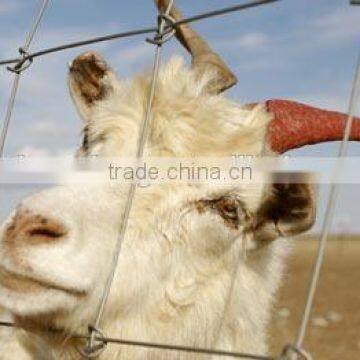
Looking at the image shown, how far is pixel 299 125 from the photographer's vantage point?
10.8 ft

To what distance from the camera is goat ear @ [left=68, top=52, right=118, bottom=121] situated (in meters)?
3.74

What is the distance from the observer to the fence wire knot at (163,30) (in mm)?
2729

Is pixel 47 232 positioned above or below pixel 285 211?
below

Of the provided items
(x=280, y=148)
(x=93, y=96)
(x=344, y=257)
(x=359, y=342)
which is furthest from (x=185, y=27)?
(x=344, y=257)

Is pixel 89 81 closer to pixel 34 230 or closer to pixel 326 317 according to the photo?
pixel 34 230

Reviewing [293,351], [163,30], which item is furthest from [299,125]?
[293,351]

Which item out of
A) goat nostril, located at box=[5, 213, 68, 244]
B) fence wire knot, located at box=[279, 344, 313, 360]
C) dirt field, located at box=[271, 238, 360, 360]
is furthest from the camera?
dirt field, located at box=[271, 238, 360, 360]

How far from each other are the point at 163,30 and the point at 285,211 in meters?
0.87

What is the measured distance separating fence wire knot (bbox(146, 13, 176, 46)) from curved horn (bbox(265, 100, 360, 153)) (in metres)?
0.75

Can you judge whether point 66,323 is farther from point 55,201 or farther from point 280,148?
point 280,148

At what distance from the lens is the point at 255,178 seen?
3.20 m

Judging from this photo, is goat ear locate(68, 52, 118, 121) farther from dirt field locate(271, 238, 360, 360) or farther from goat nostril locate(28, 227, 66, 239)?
dirt field locate(271, 238, 360, 360)

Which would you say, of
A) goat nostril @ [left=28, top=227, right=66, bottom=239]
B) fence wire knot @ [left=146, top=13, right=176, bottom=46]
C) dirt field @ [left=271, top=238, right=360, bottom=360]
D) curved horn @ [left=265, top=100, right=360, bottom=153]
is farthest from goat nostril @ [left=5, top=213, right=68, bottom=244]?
dirt field @ [left=271, top=238, right=360, bottom=360]

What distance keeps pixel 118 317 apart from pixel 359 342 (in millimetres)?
10002
